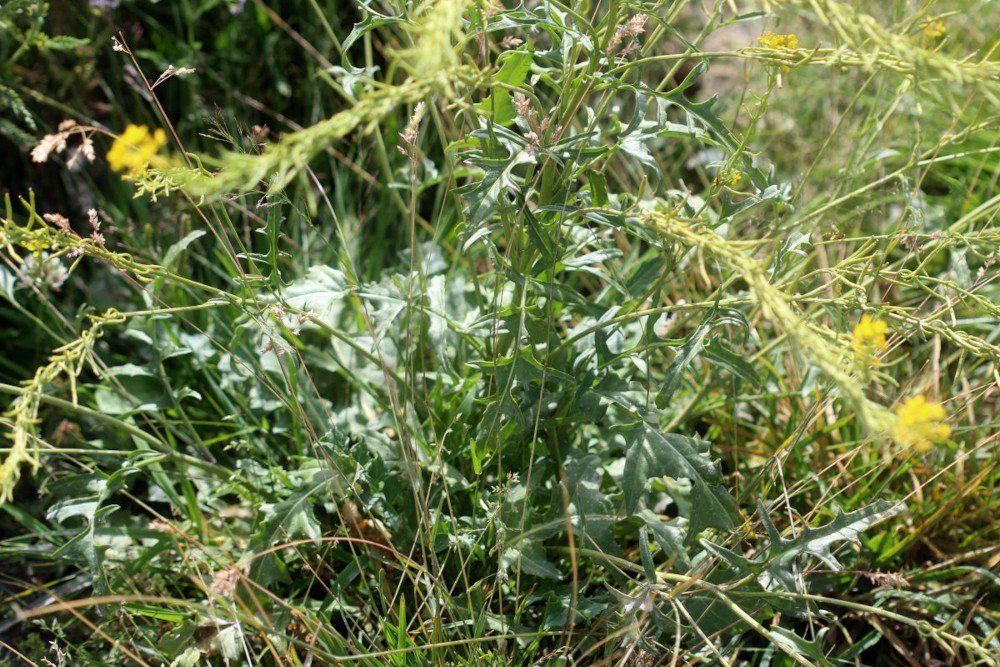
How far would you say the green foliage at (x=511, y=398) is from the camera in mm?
1372

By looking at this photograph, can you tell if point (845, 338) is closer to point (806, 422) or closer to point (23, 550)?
point (806, 422)

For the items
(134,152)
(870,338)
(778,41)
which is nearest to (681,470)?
(870,338)

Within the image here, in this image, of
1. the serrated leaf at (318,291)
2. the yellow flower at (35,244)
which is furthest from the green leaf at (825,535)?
the yellow flower at (35,244)

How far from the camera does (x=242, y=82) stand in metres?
2.87

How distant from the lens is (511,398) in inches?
62.2

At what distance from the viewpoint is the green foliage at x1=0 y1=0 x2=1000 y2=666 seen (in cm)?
137

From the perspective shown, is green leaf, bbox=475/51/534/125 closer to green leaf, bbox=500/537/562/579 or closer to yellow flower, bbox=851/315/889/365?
yellow flower, bbox=851/315/889/365

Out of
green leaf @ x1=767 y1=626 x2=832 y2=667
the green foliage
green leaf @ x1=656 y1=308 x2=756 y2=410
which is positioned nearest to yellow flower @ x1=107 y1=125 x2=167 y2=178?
the green foliage

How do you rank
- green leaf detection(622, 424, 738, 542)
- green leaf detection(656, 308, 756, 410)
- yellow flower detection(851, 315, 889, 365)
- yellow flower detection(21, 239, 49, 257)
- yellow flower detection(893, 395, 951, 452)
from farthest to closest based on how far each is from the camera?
green leaf detection(622, 424, 738, 542) < green leaf detection(656, 308, 756, 410) < yellow flower detection(21, 239, 49, 257) < yellow flower detection(851, 315, 889, 365) < yellow flower detection(893, 395, 951, 452)

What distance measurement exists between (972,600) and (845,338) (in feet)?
3.45

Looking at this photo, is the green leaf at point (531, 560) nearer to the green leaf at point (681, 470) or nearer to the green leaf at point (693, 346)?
the green leaf at point (681, 470)

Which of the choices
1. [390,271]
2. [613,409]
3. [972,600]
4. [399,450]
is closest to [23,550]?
[399,450]

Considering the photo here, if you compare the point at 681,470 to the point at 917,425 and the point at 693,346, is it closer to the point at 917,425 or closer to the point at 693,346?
the point at 693,346

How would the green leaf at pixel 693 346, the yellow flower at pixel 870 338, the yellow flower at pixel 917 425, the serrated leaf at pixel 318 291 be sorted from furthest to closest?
the serrated leaf at pixel 318 291, the green leaf at pixel 693 346, the yellow flower at pixel 870 338, the yellow flower at pixel 917 425
